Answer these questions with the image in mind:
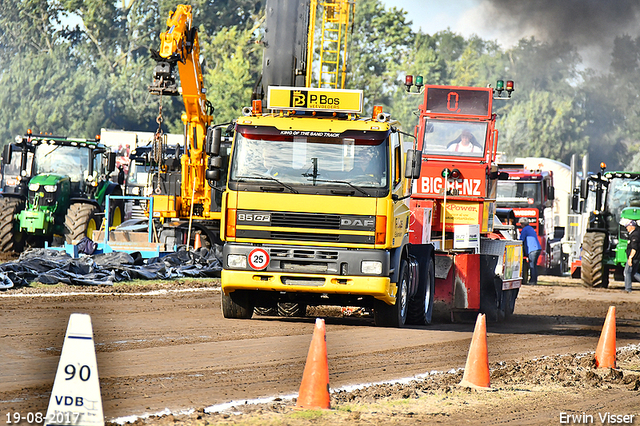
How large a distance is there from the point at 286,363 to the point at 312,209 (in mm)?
3104

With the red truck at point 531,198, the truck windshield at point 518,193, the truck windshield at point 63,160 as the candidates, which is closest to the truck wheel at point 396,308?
the truck windshield at point 63,160

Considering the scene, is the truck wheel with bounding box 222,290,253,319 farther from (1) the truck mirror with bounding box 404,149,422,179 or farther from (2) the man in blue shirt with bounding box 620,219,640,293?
(2) the man in blue shirt with bounding box 620,219,640,293

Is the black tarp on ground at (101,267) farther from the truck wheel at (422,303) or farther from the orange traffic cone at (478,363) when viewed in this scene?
the orange traffic cone at (478,363)

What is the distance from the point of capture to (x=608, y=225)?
86.7ft

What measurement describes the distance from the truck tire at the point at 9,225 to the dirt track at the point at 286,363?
306 inches

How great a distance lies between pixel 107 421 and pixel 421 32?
7591 cm

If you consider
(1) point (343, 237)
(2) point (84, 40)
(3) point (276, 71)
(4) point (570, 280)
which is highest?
(2) point (84, 40)

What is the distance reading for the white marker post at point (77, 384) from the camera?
5.45m

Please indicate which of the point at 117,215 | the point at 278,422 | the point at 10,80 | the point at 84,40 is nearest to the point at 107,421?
the point at 278,422

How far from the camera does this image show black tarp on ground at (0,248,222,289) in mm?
17875

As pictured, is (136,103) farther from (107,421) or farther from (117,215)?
(107,421)

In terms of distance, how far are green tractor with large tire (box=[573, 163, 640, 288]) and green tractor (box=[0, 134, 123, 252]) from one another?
12750 mm

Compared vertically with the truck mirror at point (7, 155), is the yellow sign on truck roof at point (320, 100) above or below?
above

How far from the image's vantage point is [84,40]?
6925cm
